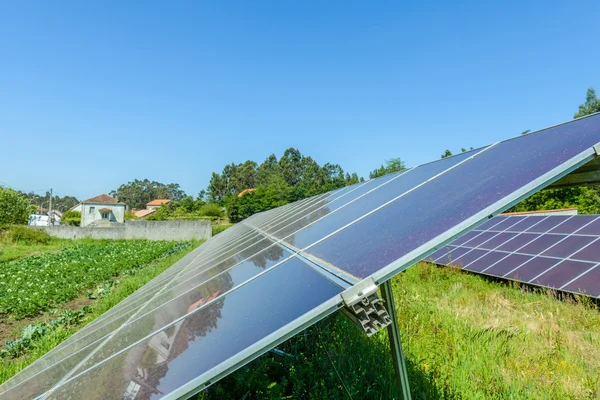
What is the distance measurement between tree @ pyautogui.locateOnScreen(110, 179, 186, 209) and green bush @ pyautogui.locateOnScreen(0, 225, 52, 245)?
94.0 m

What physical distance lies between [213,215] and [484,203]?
63069mm

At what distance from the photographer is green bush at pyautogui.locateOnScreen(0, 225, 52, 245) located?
107 feet

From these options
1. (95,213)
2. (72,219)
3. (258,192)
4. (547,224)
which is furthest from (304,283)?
(72,219)

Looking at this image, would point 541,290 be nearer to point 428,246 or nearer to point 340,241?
point 340,241

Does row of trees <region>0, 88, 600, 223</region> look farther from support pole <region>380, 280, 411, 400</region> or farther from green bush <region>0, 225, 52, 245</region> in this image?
green bush <region>0, 225, 52, 245</region>

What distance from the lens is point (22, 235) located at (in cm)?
3316

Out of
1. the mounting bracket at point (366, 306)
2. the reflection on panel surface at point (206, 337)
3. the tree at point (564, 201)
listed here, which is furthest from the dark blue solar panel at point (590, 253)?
the tree at point (564, 201)

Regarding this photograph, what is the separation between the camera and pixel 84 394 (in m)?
1.62

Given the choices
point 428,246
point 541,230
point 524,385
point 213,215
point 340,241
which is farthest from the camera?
point 213,215

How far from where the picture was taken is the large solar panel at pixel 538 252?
6625 millimetres

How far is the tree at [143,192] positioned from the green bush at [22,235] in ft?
308

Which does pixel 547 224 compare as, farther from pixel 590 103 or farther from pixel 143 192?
pixel 143 192

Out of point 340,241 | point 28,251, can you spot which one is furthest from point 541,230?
point 28,251

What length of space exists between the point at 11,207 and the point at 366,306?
6577 cm
